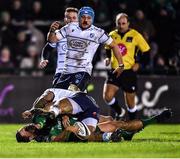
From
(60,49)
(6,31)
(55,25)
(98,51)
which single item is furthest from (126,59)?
(6,31)

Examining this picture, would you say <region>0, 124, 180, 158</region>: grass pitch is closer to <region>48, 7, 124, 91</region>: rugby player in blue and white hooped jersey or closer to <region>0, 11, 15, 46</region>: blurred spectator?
<region>48, 7, 124, 91</region>: rugby player in blue and white hooped jersey

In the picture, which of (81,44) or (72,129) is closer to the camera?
(72,129)

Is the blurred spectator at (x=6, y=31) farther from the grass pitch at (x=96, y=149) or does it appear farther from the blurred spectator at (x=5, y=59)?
the grass pitch at (x=96, y=149)

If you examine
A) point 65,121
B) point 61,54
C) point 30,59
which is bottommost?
point 65,121

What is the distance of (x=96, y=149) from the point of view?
38.5 ft

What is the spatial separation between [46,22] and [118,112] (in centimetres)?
535

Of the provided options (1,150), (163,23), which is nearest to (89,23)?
(1,150)

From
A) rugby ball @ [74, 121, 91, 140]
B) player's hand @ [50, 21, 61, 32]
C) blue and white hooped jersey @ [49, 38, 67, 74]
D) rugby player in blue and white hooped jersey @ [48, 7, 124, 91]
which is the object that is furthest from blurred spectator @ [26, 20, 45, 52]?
rugby ball @ [74, 121, 91, 140]

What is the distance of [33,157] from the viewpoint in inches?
422

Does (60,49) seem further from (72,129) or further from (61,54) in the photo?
(72,129)

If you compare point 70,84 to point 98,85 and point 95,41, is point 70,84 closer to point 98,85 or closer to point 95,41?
point 95,41

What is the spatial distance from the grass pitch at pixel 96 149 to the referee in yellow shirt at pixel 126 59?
12.2ft

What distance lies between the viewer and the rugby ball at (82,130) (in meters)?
12.8

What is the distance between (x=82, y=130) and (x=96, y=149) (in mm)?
1142
